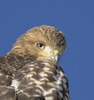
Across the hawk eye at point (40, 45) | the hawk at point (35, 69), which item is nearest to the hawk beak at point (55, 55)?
the hawk at point (35, 69)

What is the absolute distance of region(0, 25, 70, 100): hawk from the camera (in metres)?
5.72

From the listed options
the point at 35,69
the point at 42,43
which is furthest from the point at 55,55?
the point at 35,69

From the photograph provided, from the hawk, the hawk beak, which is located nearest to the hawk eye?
the hawk

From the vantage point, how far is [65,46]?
26.8 feet

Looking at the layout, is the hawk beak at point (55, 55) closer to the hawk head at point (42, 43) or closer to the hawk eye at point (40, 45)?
the hawk head at point (42, 43)

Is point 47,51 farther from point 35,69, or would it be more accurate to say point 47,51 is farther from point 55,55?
point 35,69

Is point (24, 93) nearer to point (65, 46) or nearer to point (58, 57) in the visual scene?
point (58, 57)

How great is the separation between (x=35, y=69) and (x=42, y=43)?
160 centimetres

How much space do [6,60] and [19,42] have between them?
37.5 inches

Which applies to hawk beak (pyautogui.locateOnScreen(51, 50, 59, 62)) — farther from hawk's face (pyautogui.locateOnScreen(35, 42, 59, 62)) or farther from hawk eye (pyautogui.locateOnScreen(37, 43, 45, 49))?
hawk eye (pyautogui.locateOnScreen(37, 43, 45, 49))

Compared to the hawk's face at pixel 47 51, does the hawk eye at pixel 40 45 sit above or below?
above

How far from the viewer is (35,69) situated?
623 cm

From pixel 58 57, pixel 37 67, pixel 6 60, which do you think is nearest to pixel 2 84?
pixel 37 67

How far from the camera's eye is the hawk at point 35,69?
18.8 ft
